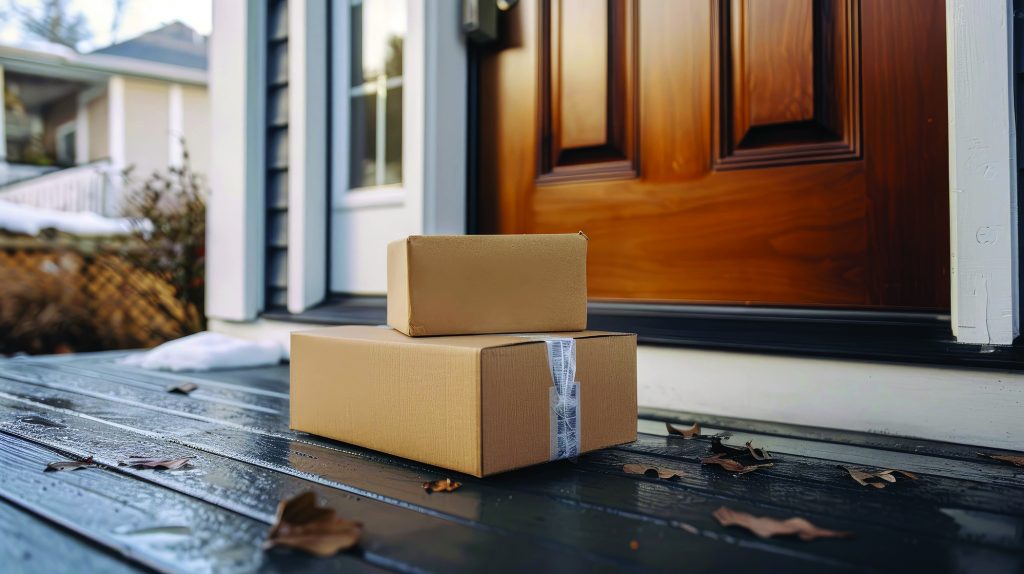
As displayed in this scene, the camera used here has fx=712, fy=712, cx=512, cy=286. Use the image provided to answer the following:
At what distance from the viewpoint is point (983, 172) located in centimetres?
124

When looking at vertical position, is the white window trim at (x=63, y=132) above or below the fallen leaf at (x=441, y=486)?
above

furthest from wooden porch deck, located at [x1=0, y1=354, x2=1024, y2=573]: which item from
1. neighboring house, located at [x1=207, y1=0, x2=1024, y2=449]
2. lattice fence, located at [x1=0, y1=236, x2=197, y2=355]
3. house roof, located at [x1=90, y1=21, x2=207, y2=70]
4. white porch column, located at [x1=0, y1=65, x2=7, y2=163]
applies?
white porch column, located at [x1=0, y1=65, x2=7, y2=163]

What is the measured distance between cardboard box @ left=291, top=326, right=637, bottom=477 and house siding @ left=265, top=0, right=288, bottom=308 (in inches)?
52.3

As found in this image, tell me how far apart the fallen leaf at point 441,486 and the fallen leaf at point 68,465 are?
0.54 meters

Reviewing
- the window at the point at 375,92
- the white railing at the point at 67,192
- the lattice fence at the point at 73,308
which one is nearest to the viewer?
the window at the point at 375,92

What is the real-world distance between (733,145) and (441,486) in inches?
42.7

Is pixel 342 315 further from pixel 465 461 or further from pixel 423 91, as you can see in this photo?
pixel 465 461

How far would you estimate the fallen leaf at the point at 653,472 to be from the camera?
41.8 inches

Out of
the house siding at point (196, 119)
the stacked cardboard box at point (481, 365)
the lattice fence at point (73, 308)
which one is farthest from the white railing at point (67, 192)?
the stacked cardboard box at point (481, 365)

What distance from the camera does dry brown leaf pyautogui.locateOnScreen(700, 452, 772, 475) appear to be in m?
1.09

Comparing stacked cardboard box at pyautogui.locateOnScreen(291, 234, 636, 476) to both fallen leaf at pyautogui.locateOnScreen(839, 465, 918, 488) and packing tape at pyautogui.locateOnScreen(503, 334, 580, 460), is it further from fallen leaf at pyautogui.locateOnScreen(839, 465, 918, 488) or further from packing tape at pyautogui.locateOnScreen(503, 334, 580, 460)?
fallen leaf at pyautogui.locateOnScreen(839, 465, 918, 488)

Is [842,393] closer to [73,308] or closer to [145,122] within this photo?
[73,308]

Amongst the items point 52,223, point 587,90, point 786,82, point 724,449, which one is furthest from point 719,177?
point 52,223

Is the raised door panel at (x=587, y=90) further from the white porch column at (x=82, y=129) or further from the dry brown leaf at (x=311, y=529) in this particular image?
the white porch column at (x=82, y=129)
